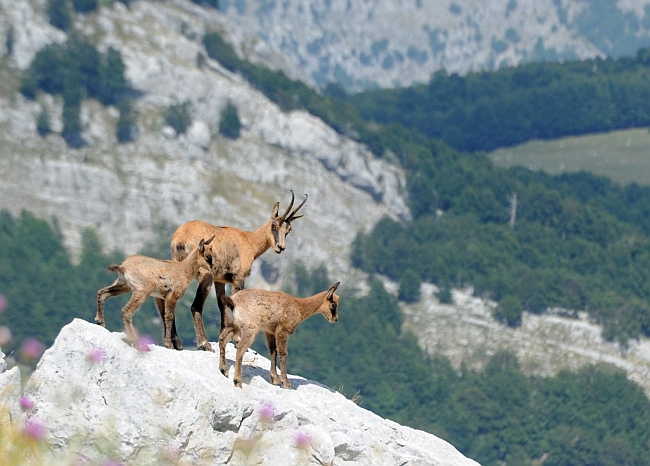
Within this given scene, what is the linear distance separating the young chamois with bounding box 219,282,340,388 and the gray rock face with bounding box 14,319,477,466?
2.50 feet

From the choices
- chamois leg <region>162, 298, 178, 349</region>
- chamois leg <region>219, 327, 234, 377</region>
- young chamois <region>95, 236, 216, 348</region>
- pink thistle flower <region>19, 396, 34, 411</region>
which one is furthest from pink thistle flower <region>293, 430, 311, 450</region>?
pink thistle flower <region>19, 396, 34, 411</region>

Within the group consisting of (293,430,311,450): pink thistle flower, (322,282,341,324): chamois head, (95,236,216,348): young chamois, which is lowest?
(293,430,311,450): pink thistle flower

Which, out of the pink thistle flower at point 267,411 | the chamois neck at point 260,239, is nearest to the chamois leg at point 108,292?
the pink thistle flower at point 267,411

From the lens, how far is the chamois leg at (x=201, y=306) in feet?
120

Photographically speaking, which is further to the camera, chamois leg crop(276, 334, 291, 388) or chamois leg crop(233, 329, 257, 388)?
chamois leg crop(276, 334, 291, 388)

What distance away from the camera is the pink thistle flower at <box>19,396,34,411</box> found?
30031mm

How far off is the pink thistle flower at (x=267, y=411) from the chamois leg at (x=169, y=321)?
10.5 feet

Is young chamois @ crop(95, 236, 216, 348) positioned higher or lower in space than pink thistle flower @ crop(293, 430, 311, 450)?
higher

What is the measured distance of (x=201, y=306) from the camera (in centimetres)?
3731

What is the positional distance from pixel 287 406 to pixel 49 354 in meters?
5.11

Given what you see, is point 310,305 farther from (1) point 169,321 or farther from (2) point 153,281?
(2) point 153,281

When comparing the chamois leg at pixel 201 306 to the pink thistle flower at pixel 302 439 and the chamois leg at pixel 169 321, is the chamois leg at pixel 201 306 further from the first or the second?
the pink thistle flower at pixel 302 439

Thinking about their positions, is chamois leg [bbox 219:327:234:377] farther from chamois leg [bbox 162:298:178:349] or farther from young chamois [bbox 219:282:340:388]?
chamois leg [bbox 162:298:178:349]

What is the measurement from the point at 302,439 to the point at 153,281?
539 centimetres
